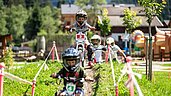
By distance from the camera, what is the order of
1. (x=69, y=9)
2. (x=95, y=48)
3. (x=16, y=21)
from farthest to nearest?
(x=69, y=9) → (x=16, y=21) → (x=95, y=48)

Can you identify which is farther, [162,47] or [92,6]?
[92,6]

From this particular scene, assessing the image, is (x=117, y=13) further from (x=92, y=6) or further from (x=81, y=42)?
(x=81, y=42)

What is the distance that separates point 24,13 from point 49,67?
77.8 metres

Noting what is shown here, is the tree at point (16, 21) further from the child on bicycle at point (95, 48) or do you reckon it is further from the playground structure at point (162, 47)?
the child on bicycle at point (95, 48)

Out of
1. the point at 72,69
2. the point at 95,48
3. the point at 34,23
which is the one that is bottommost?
the point at 34,23

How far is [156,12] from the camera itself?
16.6 metres

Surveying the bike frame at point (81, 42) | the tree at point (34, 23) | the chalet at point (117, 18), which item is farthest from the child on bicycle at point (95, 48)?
the tree at point (34, 23)

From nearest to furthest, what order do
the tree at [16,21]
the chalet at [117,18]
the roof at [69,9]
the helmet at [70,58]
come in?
the helmet at [70,58] → the chalet at [117,18] → the tree at [16,21] → the roof at [69,9]

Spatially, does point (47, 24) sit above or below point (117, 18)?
below

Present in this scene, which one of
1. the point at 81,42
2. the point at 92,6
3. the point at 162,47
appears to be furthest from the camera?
the point at 92,6

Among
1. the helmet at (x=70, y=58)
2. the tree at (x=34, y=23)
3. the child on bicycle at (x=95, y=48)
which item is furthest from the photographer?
the tree at (x=34, y=23)

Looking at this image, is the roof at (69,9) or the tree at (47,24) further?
the roof at (69,9)

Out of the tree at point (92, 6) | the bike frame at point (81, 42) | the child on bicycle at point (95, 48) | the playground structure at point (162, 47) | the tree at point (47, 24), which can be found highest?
the bike frame at point (81, 42)

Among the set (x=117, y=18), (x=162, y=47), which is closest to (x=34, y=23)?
(x=117, y=18)
